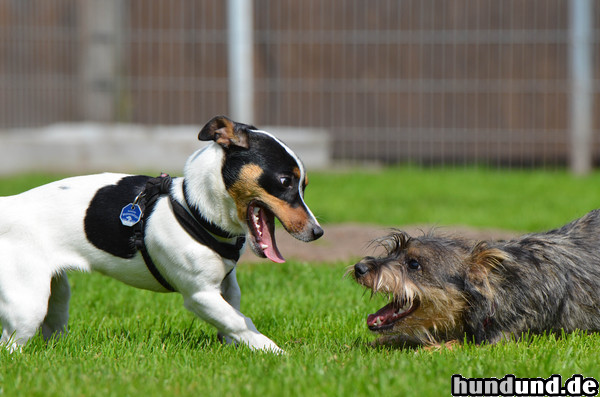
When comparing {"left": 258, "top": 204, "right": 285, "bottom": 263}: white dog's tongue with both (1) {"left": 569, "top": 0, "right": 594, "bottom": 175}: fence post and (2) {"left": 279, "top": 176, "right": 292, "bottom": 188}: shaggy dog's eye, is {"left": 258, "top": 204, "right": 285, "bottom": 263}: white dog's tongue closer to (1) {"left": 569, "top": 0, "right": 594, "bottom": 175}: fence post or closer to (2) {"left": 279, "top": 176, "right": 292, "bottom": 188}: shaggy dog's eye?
(2) {"left": 279, "top": 176, "right": 292, "bottom": 188}: shaggy dog's eye

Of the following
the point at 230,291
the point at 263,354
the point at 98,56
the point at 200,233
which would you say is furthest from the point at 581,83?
the point at 263,354

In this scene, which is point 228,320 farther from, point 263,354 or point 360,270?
point 360,270

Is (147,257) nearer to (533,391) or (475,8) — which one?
(533,391)

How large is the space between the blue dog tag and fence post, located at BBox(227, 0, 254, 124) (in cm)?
898

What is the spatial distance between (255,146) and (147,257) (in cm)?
83

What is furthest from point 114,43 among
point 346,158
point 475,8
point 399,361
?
point 399,361

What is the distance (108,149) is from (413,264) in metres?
9.64

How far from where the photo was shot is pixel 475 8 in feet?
45.7

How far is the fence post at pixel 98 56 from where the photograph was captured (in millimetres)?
13953

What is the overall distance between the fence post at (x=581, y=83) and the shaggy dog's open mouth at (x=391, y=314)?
9555 mm

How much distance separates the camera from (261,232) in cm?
471

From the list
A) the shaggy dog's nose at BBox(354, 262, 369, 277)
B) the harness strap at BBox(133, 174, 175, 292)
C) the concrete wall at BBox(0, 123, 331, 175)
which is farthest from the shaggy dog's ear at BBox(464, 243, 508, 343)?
the concrete wall at BBox(0, 123, 331, 175)

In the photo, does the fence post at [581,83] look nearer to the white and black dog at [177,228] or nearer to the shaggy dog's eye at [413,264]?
the shaggy dog's eye at [413,264]

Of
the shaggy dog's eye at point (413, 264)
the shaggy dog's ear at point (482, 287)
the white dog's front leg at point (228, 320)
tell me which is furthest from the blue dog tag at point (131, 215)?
the shaggy dog's ear at point (482, 287)
